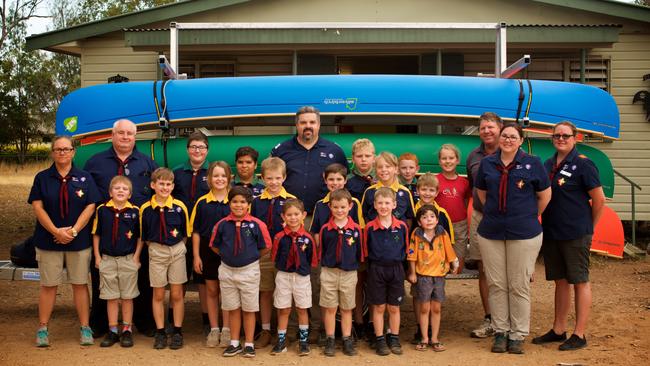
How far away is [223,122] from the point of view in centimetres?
670

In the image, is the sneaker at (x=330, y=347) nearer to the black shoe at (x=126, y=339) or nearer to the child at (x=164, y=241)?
the child at (x=164, y=241)

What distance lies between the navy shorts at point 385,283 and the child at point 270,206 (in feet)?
2.62

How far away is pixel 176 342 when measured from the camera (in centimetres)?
510

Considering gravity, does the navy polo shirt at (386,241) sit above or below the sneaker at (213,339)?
above

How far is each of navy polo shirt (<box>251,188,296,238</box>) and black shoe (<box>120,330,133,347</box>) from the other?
4.59 ft

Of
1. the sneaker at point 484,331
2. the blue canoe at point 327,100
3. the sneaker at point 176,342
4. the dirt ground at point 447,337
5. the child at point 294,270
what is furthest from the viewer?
the blue canoe at point 327,100

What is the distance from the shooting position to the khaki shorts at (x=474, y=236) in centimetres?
532

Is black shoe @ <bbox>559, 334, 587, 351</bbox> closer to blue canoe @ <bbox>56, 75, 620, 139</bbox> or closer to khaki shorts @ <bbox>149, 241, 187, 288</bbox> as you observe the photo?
blue canoe @ <bbox>56, 75, 620, 139</bbox>

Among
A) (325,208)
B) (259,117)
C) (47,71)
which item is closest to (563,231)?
(325,208)

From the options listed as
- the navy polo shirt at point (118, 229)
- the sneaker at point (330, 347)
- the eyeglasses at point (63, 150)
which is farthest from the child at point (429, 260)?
the eyeglasses at point (63, 150)

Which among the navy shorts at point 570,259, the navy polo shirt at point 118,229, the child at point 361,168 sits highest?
the child at point 361,168

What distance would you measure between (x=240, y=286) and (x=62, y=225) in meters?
1.50

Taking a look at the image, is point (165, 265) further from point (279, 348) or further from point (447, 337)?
point (447, 337)

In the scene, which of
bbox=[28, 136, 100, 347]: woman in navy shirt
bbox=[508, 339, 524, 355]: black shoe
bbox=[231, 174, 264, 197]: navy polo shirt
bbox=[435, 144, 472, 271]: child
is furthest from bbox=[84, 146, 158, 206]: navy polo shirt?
bbox=[508, 339, 524, 355]: black shoe
